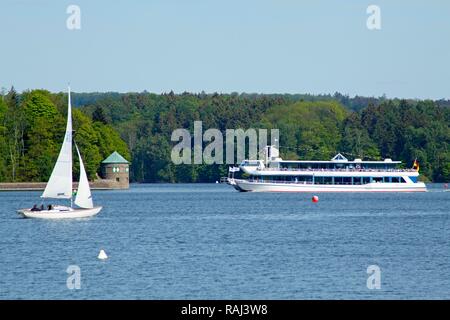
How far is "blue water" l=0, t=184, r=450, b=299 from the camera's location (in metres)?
44.9

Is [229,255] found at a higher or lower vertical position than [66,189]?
lower

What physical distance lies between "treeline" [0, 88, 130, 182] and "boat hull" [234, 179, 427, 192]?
87.9ft

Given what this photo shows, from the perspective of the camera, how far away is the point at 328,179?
534 ft

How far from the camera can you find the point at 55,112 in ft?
592

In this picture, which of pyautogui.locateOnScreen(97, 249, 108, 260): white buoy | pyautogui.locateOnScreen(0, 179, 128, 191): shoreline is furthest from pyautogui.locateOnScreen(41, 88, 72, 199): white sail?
pyautogui.locateOnScreen(0, 179, 128, 191): shoreline

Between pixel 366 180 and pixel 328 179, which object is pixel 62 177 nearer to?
pixel 328 179

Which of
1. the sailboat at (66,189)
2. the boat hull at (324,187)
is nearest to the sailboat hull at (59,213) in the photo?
the sailboat at (66,189)

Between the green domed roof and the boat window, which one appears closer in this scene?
the boat window

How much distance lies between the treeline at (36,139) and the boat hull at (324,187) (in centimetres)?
2678

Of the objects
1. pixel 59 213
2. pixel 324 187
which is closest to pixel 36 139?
pixel 324 187

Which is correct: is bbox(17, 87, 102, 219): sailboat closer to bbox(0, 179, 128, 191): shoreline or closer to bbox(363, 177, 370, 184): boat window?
bbox(0, 179, 128, 191): shoreline

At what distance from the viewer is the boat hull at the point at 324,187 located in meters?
160

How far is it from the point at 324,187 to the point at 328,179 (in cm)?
133
